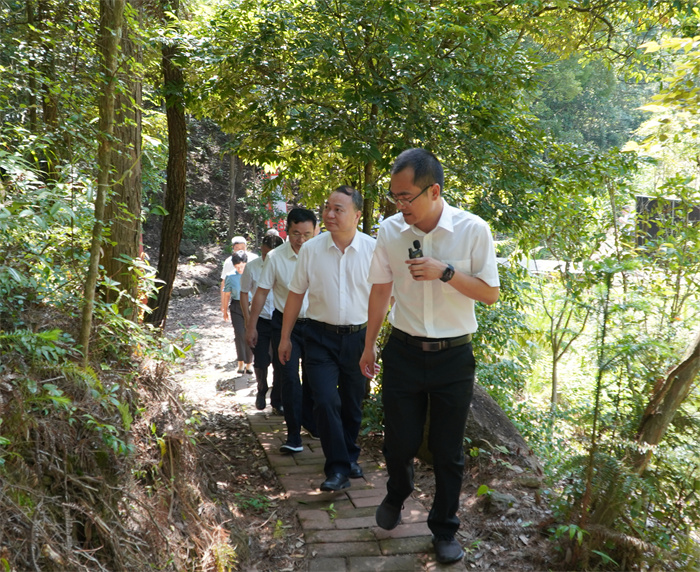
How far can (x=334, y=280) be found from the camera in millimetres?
4672

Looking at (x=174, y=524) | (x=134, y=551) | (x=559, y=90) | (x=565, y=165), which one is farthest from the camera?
(x=559, y=90)

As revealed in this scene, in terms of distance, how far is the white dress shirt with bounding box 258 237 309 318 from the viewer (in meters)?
5.97

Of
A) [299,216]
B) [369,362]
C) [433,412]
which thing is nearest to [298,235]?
[299,216]

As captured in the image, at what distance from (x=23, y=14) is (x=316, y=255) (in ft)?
13.9

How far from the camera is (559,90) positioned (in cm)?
3212

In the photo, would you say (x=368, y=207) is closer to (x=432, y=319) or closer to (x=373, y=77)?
(x=373, y=77)

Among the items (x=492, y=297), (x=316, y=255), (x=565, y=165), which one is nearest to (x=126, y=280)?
(x=316, y=255)

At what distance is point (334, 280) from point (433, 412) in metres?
1.50

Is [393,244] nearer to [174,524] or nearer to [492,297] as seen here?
[492,297]

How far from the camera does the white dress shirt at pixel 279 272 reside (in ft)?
19.6

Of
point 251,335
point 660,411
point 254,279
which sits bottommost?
point 251,335

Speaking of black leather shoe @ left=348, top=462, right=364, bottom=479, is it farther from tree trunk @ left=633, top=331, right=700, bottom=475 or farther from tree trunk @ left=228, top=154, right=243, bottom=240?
tree trunk @ left=228, top=154, right=243, bottom=240

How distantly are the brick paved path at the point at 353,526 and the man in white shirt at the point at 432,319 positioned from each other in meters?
0.23

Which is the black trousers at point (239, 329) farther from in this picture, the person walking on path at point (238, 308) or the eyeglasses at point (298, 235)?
the eyeglasses at point (298, 235)
